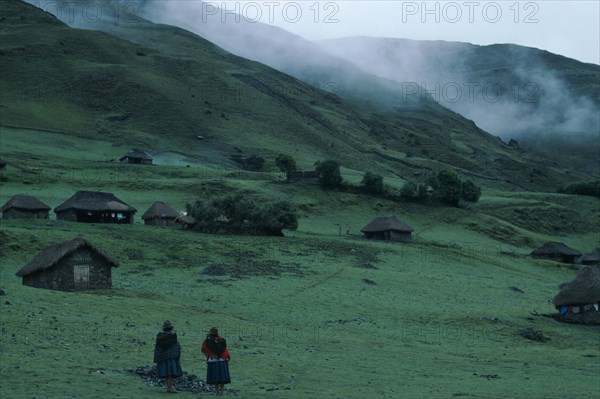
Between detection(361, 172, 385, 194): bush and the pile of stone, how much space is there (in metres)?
94.4

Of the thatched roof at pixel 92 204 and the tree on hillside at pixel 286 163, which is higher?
the tree on hillside at pixel 286 163

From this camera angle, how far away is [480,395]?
2823 centimetres

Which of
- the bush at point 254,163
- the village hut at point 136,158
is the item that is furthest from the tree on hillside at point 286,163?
the village hut at point 136,158

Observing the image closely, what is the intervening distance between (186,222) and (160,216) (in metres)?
4.09

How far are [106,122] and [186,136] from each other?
16.4 metres

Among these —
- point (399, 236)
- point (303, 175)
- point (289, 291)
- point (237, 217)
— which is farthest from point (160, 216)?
point (303, 175)

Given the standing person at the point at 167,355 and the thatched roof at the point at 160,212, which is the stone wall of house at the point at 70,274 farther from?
the thatched roof at the point at 160,212

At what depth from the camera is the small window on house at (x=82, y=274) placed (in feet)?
162

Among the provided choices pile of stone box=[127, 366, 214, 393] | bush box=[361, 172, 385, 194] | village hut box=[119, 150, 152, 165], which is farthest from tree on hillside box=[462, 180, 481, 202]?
pile of stone box=[127, 366, 214, 393]

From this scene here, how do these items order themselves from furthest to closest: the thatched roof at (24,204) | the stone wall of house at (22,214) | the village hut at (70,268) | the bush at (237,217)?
the bush at (237,217) < the thatched roof at (24,204) < the stone wall of house at (22,214) < the village hut at (70,268)

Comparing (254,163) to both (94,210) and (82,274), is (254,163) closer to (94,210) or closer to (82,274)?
(94,210)

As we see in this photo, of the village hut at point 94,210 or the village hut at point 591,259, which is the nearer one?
the village hut at point 94,210

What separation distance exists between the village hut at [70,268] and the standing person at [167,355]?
88.0ft

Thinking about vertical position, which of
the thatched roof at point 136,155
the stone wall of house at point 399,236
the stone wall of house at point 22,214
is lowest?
the stone wall of house at point 399,236
